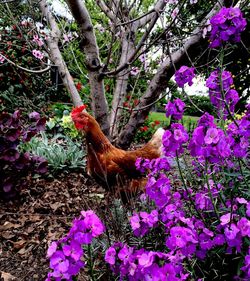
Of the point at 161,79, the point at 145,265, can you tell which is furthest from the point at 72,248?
the point at 161,79

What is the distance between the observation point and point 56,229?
9.46ft

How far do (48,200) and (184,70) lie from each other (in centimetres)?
241

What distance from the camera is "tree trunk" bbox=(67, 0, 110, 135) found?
123 inches

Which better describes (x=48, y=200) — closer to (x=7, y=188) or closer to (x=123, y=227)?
(x=7, y=188)

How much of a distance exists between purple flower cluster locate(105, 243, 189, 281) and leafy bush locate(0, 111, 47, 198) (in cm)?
195

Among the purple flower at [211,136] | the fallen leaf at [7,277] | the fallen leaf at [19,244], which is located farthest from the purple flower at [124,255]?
the fallen leaf at [19,244]

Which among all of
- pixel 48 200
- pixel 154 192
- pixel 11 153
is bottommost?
pixel 48 200

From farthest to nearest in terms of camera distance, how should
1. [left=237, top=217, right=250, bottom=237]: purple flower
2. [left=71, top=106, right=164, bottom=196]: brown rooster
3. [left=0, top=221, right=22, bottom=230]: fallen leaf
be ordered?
[left=71, top=106, right=164, bottom=196]: brown rooster → [left=0, top=221, right=22, bottom=230]: fallen leaf → [left=237, top=217, right=250, bottom=237]: purple flower

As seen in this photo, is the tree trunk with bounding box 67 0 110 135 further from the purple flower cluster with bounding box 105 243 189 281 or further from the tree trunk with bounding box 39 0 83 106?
the purple flower cluster with bounding box 105 243 189 281

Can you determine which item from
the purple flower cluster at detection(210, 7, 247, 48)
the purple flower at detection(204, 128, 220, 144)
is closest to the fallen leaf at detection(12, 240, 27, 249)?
the purple flower at detection(204, 128, 220, 144)

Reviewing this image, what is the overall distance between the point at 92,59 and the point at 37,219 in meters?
1.70

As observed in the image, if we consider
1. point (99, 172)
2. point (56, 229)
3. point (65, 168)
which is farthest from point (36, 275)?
point (65, 168)

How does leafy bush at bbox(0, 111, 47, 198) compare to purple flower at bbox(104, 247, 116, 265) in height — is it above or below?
above

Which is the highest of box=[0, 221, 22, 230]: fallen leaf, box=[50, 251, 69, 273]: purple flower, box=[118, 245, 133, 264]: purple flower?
box=[50, 251, 69, 273]: purple flower
